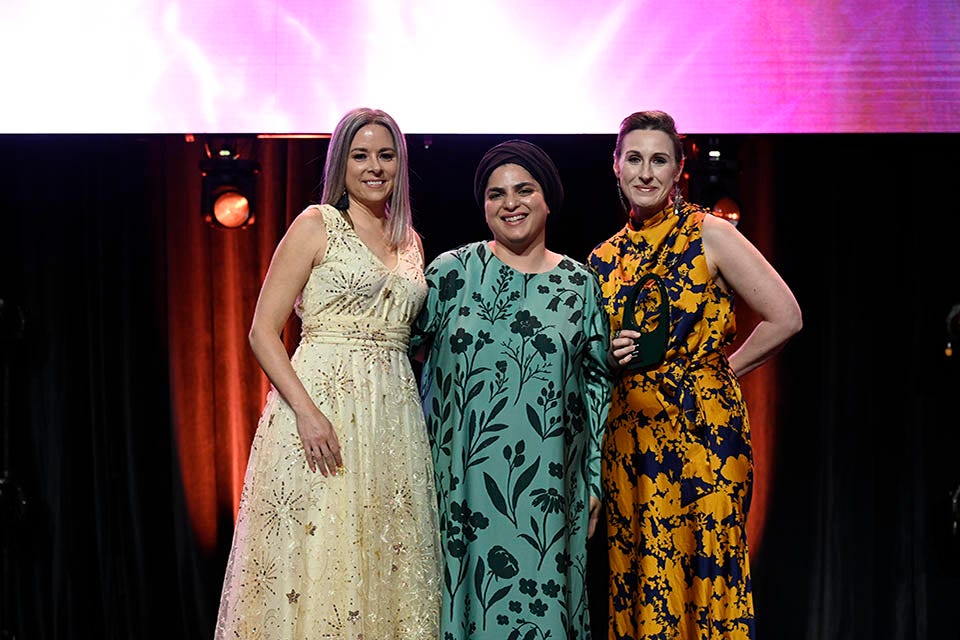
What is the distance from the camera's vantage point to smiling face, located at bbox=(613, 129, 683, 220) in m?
2.61

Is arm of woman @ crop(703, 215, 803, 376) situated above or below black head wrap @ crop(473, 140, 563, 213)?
below

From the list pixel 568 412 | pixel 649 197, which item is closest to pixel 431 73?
pixel 649 197

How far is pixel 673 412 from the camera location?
2.55 m

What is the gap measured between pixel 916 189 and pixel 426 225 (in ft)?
5.74

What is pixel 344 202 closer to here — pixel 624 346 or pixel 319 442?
pixel 319 442

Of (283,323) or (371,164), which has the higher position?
(371,164)

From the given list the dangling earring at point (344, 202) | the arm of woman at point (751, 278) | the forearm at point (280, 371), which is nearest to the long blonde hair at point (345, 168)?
the dangling earring at point (344, 202)

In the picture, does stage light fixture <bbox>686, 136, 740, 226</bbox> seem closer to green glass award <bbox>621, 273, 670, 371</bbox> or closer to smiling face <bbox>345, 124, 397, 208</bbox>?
green glass award <bbox>621, 273, 670, 371</bbox>

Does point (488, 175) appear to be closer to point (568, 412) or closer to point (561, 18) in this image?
point (568, 412)

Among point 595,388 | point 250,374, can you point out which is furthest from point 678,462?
point 250,374

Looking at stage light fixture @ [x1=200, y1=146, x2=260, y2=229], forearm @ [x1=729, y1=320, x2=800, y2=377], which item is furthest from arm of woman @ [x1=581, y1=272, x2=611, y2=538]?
stage light fixture @ [x1=200, y1=146, x2=260, y2=229]

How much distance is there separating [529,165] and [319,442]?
822 mm

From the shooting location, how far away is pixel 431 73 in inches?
144

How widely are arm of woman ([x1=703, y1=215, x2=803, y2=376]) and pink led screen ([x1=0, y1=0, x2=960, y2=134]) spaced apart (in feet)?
3.69
